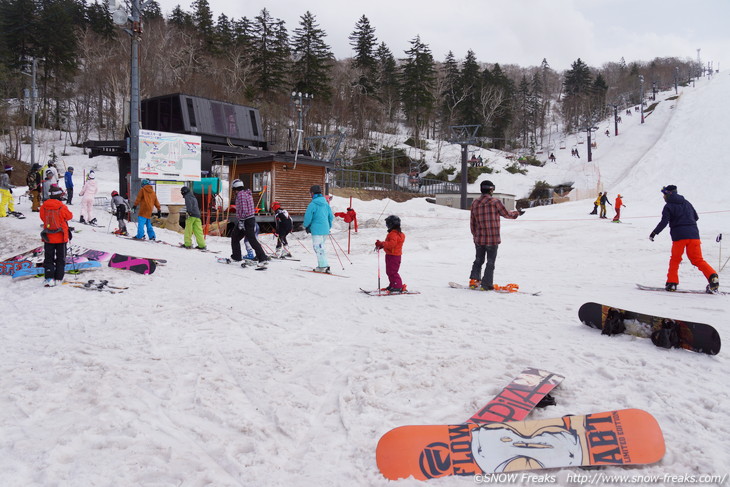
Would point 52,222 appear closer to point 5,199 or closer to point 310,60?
point 5,199

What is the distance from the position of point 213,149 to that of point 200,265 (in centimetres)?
1538

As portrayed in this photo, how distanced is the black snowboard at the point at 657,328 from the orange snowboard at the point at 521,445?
6.13 ft

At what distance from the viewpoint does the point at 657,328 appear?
4.15 m

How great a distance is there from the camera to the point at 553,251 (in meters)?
13.9

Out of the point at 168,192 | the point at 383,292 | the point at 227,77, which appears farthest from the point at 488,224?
the point at 227,77

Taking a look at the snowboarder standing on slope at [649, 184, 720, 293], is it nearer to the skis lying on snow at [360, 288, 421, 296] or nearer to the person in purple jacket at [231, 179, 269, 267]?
the skis lying on snow at [360, 288, 421, 296]

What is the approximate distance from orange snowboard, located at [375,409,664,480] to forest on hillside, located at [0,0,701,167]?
3023cm

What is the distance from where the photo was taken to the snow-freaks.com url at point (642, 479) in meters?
2.12

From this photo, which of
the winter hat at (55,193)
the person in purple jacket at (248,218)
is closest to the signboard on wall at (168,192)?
the person in purple jacket at (248,218)

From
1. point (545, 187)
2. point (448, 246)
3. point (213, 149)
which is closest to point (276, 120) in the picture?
point (213, 149)

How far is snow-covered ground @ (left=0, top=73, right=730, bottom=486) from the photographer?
7.84 feet

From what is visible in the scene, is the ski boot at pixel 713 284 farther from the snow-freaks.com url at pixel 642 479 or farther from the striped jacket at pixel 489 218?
the snow-freaks.com url at pixel 642 479

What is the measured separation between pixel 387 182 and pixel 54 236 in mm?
39533

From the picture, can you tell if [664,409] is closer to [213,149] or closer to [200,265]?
[200,265]
